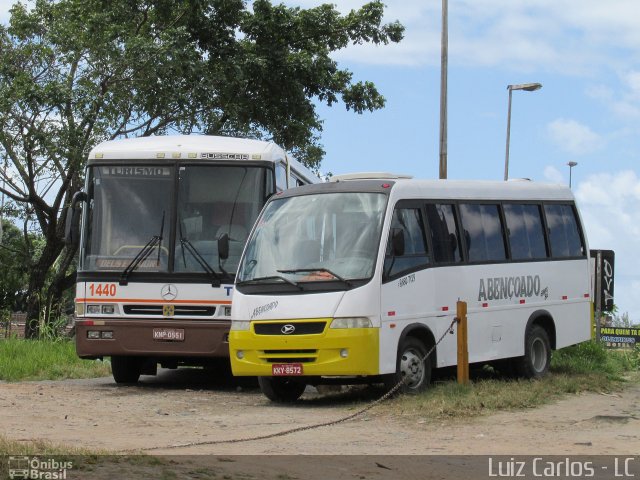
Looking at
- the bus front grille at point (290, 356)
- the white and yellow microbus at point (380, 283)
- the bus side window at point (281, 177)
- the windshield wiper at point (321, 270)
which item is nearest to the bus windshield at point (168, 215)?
the bus side window at point (281, 177)

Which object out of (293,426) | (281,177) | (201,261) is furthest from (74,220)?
(293,426)

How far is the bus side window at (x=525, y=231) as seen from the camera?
17094 mm

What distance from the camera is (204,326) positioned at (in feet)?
53.0

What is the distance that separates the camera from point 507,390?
14.1 metres

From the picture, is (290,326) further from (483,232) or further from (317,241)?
(483,232)

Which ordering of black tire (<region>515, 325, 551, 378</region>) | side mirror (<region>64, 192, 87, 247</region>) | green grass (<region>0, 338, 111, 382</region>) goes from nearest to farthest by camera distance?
side mirror (<region>64, 192, 87, 247</region>) < black tire (<region>515, 325, 551, 378</region>) < green grass (<region>0, 338, 111, 382</region>)

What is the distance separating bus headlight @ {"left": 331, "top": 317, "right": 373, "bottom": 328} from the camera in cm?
1366

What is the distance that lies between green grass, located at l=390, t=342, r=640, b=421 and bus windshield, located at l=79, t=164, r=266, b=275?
12.2ft

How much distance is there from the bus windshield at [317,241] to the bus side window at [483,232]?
7.10 ft

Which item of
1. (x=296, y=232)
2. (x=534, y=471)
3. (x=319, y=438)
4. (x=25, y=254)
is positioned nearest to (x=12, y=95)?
(x=25, y=254)

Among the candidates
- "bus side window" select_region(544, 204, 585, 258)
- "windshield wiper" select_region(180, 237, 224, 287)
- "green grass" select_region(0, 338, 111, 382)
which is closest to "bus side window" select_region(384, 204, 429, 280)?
"windshield wiper" select_region(180, 237, 224, 287)

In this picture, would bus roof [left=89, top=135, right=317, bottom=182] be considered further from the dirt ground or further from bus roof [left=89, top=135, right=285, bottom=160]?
the dirt ground

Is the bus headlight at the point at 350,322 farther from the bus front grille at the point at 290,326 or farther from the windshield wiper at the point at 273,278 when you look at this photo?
the windshield wiper at the point at 273,278

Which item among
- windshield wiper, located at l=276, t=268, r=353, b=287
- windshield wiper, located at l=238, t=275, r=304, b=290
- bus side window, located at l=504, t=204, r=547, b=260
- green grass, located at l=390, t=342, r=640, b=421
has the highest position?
bus side window, located at l=504, t=204, r=547, b=260
